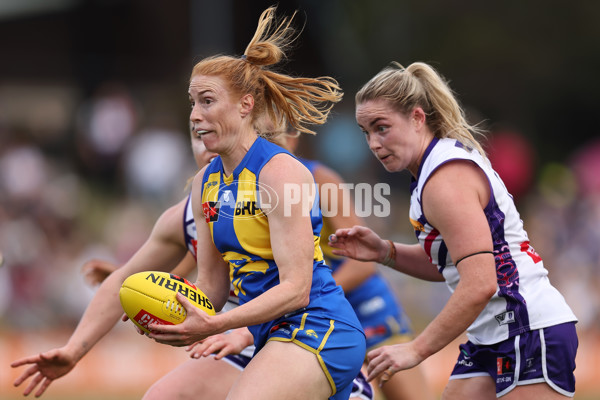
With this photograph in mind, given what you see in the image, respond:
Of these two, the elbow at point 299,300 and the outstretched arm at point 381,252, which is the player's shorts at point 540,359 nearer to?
the outstretched arm at point 381,252

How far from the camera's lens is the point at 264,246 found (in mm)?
3988

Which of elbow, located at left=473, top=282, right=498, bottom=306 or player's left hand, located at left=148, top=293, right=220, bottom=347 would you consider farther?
elbow, located at left=473, top=282, right=498, bottom=306

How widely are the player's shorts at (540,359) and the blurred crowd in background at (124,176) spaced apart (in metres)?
5.13

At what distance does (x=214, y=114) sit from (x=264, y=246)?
62 cm

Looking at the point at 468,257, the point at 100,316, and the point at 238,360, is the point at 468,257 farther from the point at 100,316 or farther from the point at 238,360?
the point at 100,316

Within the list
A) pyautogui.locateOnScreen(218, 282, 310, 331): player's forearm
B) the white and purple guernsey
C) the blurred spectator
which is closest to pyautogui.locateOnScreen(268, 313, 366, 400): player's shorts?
pyautogui.locateOnScreen(218, 282, 310, 331): player's forearm

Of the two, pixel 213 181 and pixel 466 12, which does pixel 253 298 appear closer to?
pixel 213 181

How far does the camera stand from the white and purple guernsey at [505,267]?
162 inches

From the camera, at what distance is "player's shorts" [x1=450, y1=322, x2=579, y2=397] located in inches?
161

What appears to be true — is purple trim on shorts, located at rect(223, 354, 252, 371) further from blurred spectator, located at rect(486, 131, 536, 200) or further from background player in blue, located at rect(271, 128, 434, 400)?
blurred spectator, located at rect(486, 131, 536, 200)

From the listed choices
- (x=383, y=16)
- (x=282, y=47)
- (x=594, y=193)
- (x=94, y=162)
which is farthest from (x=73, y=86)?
(x=282, y=47)

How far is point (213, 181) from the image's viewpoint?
13.8 ft

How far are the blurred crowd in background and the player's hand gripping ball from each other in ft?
17.3

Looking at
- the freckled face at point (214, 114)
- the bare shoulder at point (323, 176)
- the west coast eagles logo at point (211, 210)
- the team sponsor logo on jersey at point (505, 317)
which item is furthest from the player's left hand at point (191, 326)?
the bare shoulder at point (323, 176)
